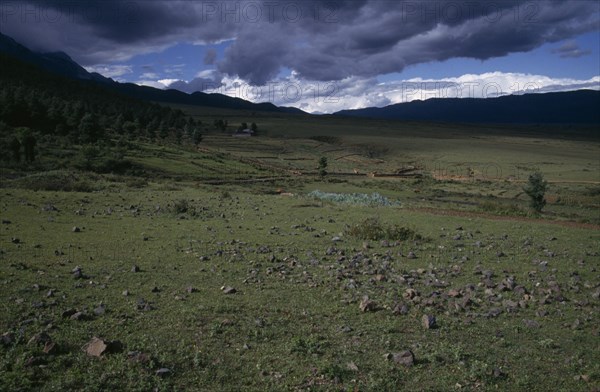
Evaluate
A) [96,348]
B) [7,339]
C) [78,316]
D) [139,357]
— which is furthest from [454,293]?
[7,339]

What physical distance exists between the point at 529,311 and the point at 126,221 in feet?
54.8

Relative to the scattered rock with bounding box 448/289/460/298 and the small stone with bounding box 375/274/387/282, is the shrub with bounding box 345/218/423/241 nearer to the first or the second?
the small stone with bounding box 375/274/387/282

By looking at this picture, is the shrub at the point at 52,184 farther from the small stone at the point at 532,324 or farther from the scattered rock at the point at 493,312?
the small stone at the point at 532,324

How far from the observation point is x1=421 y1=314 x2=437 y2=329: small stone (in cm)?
884

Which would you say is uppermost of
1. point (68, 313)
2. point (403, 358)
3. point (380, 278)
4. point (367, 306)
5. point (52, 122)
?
point (52, 122)

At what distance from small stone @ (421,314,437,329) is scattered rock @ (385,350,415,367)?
Result: 60.6 inches

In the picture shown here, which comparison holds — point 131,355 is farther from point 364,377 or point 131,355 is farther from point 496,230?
point 496,230

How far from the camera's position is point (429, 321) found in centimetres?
888

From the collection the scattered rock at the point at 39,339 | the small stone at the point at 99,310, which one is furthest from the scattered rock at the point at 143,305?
the scattered rock at the point at 39,339

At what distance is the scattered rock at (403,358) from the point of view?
7246mm

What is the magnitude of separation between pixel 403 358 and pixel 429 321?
179 centimetres

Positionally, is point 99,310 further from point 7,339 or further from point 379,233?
point 379,233

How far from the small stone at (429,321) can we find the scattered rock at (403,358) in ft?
5.05

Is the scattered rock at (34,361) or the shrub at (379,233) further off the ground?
the scattered rock at (34,361)
